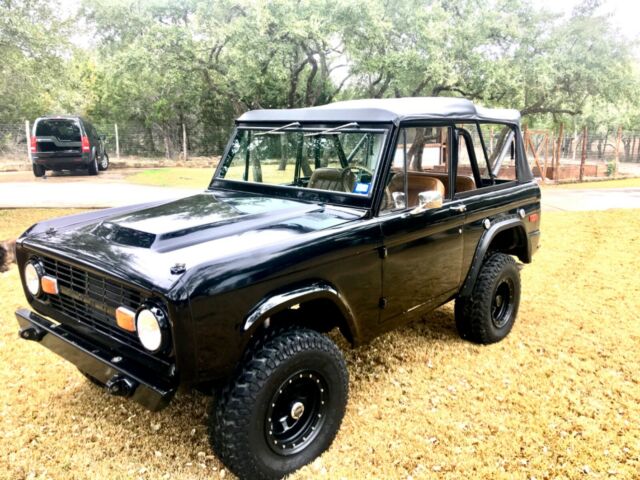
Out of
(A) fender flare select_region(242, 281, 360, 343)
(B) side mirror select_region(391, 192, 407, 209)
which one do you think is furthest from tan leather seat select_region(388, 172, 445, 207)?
(A) fender flare select_region(242, 281, 360, 343)

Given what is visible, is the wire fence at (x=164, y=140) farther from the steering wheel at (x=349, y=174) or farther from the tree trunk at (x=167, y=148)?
the steering wheel at (x=349, y=174)

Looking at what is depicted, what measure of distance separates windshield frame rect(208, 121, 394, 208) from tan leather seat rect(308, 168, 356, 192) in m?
0.15

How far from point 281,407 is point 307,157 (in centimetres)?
186

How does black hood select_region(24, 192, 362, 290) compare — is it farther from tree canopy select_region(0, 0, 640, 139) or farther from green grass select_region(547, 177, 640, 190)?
green grass select_region(547, 177, 640, 190)

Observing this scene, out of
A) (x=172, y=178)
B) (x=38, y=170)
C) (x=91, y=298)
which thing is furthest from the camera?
(x=172, y=178)

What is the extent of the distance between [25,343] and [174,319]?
2.80 meters

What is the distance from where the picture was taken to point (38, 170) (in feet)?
51.1

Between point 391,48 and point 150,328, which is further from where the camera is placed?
point 391,48

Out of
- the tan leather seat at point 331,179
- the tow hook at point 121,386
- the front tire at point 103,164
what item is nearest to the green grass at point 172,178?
the front tire at point 103,164

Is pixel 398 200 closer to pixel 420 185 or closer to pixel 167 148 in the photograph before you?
pixel 420 185

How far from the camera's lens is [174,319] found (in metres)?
2.19

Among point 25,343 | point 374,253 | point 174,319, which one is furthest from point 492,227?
point 25,343

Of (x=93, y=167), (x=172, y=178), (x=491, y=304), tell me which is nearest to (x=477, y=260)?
(x=491, y=304)

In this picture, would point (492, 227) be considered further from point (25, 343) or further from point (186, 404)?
point (25, 343)
